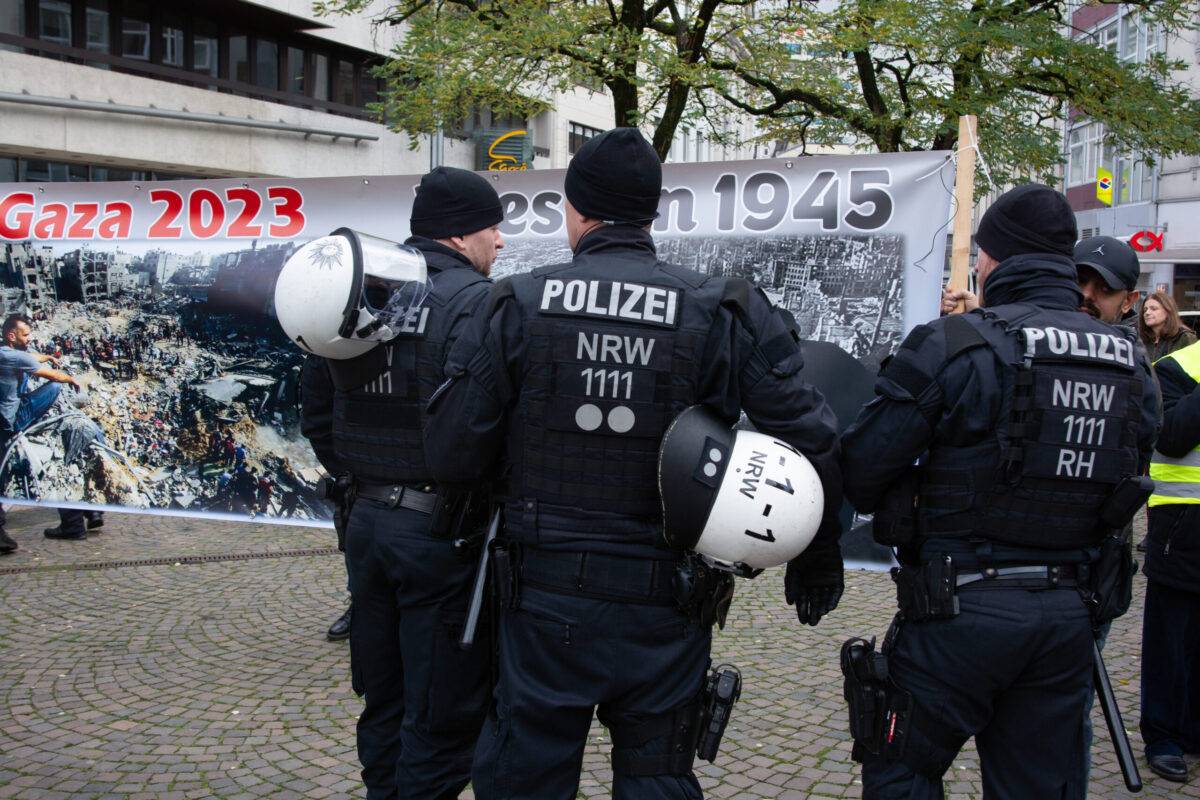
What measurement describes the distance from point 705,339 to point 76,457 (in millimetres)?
5509

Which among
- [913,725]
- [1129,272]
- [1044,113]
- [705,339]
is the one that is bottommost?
[913,725]

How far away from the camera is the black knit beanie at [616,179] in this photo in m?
2.72

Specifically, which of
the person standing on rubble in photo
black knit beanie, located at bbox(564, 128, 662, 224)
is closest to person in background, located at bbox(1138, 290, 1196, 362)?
black knit beanie, located at bbox(564, 128, 662, 224)

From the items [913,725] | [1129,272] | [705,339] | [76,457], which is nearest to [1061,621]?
[913,725]

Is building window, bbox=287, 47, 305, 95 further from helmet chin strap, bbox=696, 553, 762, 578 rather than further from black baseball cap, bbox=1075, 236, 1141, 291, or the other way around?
helmet chin strap, bbox=696, 553, 762, 578

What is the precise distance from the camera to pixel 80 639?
5.61 meters

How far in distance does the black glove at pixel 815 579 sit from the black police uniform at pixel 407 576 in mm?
906

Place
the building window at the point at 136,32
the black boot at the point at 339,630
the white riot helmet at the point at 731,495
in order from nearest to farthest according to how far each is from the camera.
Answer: the white riot helmet at the point at 731,495, the black boot at the point at 339,630, the building window at the point at 136,32

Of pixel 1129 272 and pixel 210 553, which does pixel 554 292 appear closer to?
pixel 1129 272

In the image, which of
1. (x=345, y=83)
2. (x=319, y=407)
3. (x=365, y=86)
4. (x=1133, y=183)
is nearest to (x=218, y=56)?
(x=345, y=83)

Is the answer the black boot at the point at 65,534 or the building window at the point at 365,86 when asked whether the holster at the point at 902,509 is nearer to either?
the black boot at the point at 65,534

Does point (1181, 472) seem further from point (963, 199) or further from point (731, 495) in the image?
point (731, 495)

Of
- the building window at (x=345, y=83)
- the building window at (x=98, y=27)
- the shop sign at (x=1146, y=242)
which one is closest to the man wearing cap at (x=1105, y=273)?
the building window at (x=98, y=27)

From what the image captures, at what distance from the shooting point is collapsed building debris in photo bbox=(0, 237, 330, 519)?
6.34 m
